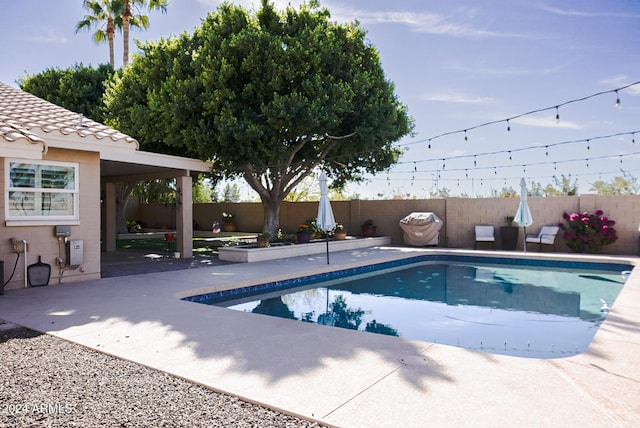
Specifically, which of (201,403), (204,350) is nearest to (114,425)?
(201,403)

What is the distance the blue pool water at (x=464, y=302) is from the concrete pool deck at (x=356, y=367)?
90 centimetres

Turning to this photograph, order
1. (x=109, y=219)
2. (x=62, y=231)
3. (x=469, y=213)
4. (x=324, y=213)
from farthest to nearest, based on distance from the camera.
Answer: (x=469, y=213) → (x=109, y=219) → (x=324, y=213) → (x=62, y=231)

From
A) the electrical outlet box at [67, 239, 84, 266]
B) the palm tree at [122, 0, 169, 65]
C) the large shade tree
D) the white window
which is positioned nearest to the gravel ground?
the electrical outlet box at [67, 239, 84, 266]

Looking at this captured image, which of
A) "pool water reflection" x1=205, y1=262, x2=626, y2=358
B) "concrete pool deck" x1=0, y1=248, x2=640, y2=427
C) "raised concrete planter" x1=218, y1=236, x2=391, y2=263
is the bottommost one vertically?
"pool water reflection" x1=205, y1=262, x2=626, y2=358

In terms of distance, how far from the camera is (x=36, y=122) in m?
7.43

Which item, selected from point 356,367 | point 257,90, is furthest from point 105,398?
point 257,90

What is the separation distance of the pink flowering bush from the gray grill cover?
3812 millimetres

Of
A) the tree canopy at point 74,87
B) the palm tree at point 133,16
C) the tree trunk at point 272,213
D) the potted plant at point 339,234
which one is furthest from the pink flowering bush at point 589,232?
the palm tree at point 133,16

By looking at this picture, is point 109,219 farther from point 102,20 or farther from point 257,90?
point 102,20

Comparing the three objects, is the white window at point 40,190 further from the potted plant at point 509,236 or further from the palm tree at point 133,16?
the palm tree at point 133,16

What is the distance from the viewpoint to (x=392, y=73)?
14750 millimetres

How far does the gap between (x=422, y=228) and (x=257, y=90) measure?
23.2ft

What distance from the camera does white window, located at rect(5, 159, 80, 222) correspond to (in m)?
7.16

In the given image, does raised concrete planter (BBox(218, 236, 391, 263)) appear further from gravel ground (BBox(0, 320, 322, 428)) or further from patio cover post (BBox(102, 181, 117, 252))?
gravel ground (BBox(0, 320, 322, 428))
